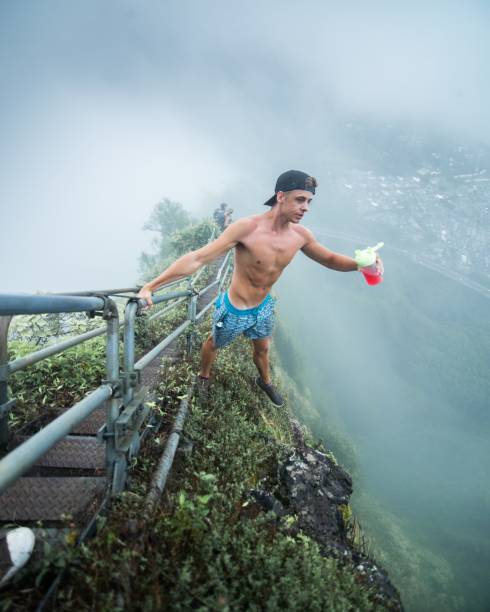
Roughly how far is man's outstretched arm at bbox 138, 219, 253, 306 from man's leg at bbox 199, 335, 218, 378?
105 cm

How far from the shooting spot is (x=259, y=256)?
116 inches

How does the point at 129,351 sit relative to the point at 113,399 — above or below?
above

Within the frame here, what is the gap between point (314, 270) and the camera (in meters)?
48.1

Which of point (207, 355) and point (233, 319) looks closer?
point (233, 319)

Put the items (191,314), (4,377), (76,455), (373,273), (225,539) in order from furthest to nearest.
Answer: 1. (191,314)
2. (373,273)
3. (76,455)
4. (4,377)
5. (225,539)

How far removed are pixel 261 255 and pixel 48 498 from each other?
2407 millimetres

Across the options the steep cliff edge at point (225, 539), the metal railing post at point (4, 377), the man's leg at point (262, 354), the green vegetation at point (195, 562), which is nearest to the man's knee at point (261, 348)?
the man's leg at point (262, 354)

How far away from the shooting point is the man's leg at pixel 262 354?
11.5 feet

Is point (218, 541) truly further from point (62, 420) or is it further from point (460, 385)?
point (460, 385)

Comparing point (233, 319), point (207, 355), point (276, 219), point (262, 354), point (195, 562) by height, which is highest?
point (276, 219)

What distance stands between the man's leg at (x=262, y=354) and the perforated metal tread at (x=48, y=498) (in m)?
2.04

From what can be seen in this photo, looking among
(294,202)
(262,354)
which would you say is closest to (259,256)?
(294,202)

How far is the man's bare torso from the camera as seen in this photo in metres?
2.91

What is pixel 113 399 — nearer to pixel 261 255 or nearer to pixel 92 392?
pixel 92 392
